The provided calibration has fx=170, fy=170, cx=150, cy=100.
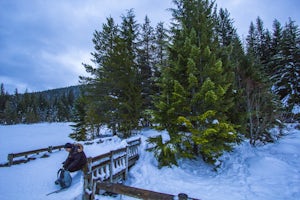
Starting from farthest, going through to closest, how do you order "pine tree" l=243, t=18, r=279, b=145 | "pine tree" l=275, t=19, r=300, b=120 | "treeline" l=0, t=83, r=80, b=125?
"treeline" l=0, t=83, r=80, b=125 < "pine tree" l=275, t=19, r=300, b=120 < "pine tree" l=243, t=18, r=279, b=145

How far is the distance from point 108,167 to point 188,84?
18.6 ft

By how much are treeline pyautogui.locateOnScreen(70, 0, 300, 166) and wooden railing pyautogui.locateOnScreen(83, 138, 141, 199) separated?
1.45 meters

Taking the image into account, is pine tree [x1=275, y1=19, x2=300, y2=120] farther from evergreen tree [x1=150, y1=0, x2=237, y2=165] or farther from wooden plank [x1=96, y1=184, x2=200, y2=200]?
wooden plank [x1=96, y1=184, x2=200, y2=200]

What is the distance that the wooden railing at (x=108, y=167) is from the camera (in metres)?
4.26

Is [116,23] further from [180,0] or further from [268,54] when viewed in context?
[268,54]

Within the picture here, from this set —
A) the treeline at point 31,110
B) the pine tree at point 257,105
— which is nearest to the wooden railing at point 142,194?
the pine tree at point 257,105

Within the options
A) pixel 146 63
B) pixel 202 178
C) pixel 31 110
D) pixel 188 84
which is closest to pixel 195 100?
pixel 188 84

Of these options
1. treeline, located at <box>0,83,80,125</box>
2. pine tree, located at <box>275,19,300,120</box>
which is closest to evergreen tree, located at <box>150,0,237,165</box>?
pine tree, located at <box>275,19,300,120</box>

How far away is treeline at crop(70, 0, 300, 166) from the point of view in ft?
26.1

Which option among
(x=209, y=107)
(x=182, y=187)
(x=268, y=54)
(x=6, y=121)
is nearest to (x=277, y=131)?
(x=209, y=107)

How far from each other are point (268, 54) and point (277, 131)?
19.1 meters

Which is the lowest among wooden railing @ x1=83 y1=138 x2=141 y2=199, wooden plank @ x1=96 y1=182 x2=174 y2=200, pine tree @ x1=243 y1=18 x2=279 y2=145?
wooden railing @ x1=83 y1=138 x2=141 y2=199

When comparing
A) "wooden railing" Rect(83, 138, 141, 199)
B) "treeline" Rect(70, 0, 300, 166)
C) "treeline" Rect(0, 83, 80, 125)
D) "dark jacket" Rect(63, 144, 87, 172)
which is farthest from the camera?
"treeline" Rect(0, 83, 80, 125)

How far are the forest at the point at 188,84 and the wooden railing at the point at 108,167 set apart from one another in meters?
1.48
